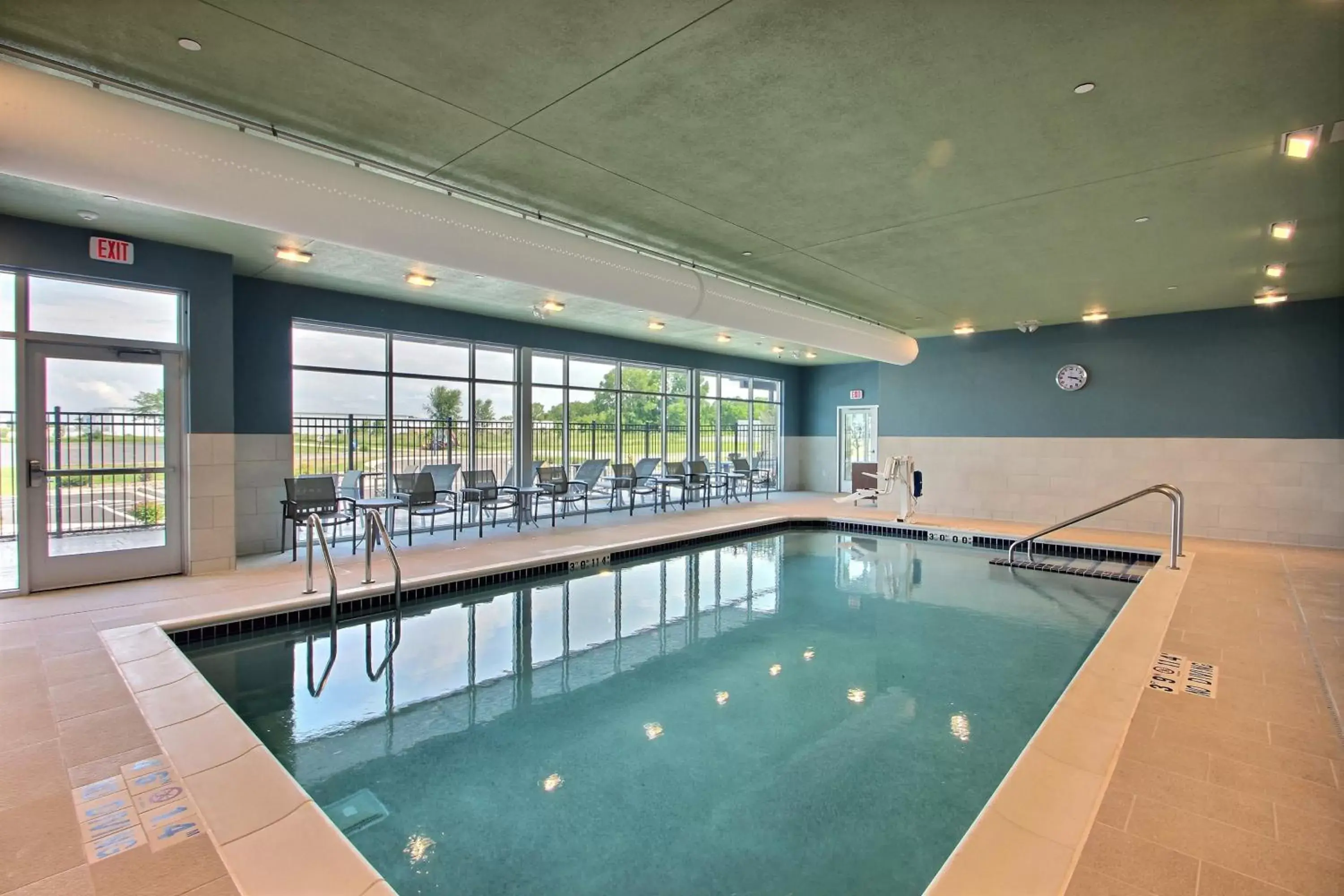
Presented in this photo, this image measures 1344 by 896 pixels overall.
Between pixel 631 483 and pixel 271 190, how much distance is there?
673 cm

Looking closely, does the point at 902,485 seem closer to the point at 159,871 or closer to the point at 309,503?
the point at 309,503

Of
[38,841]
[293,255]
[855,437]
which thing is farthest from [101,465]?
[855,437]

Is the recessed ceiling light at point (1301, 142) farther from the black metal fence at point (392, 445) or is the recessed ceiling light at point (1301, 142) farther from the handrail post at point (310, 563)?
the black metal fence at point (392, 445)

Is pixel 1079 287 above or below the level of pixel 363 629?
above

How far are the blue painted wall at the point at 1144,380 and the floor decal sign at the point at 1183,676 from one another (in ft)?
18.4

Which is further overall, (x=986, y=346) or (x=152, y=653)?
(x=986, y=346)

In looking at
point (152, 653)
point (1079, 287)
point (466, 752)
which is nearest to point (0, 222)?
point (152, 653)

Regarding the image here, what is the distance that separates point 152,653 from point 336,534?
370 cm

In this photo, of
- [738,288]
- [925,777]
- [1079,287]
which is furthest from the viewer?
[1079,287]

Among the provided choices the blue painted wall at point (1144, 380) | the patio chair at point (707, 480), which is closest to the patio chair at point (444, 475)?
the patio chair at point (707, 480)

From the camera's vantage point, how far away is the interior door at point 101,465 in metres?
4.70

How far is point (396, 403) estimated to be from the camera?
755 cm

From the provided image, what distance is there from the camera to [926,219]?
14.3 feet

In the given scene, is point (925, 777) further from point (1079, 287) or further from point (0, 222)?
point (0, 222)
